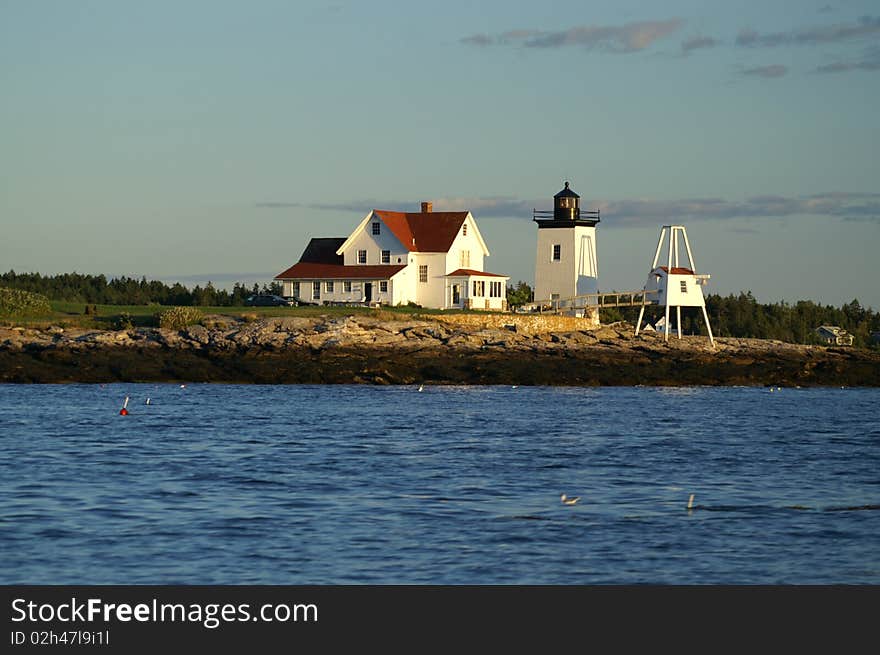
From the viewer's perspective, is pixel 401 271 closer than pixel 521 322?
No

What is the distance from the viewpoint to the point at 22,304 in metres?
75.4

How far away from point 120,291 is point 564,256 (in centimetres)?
3547

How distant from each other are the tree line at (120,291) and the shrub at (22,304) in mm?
14309

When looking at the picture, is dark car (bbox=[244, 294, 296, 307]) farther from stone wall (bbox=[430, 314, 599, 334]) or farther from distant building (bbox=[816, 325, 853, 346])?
distant building (bbox=[816, 325, 853, 346])

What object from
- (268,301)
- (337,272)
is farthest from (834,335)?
(268,301)

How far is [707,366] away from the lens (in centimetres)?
6994

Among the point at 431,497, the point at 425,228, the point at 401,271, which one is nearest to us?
the point at 431,497

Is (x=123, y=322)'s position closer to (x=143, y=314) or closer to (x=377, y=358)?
(x=143, y=314)

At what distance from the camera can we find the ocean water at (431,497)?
18.8 meters

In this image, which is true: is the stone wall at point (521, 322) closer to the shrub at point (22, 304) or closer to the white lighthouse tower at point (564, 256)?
the white lighthouse tower at point (564, 256)
